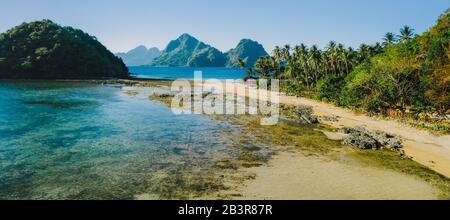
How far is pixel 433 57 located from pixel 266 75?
69.2 meters

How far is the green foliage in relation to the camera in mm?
120738

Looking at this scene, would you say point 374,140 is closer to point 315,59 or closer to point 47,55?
point 315,59

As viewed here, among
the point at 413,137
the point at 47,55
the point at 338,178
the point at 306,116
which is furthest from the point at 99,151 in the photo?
the point at 47,55

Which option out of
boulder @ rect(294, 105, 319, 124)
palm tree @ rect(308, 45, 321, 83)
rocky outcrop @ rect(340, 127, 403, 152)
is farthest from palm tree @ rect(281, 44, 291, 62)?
rocky outcrop @ rect(340, 127, 403, 152)

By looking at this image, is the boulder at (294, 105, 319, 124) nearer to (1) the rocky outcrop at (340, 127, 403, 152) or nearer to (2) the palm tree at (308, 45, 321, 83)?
(1) the rocky outcrop at (340, 127, 403, 152)

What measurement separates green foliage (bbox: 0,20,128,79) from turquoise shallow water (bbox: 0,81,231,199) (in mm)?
81189

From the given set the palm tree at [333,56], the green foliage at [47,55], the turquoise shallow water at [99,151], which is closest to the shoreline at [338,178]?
the turquoise shallow water at [99,151]

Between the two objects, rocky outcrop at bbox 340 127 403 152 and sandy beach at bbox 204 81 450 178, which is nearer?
sandy beach at bbox 204 81 450 178

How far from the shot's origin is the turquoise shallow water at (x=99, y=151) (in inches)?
795

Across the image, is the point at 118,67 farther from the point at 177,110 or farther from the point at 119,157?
the point at 119,157

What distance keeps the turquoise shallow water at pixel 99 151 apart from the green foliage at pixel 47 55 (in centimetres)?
8119

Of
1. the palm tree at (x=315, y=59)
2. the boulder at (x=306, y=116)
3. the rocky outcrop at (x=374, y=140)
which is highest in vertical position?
the palm tree at (x=315, y=59)

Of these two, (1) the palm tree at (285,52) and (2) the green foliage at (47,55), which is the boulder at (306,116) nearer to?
(1) the palm tree at (285,52)
